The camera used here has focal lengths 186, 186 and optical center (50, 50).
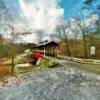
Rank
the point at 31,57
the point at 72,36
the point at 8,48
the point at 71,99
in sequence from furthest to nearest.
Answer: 1. the point at 72,36
2. the point at 31,57
3. the point at 8,48
4. the point at 71,99

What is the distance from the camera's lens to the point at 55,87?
11.1 meters

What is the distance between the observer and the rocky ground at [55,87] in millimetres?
9688

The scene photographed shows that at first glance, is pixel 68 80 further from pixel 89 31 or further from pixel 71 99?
pixel 89 31

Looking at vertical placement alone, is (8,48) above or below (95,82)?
above


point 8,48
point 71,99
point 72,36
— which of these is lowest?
point 71,99

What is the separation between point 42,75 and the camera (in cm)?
1416

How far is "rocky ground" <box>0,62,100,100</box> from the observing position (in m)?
9.69

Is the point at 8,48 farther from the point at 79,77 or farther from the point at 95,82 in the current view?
the point at 95,82

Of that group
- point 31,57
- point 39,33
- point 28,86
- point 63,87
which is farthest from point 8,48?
point 39,33

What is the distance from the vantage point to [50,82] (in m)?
12.2

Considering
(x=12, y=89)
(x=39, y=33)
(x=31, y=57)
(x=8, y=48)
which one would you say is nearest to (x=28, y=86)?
(x=12, y=89)

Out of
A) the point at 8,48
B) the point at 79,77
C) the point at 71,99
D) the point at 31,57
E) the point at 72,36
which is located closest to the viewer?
the point at 71,99

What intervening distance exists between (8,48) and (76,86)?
578 inches

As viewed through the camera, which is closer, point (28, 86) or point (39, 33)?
point (28, 86)
